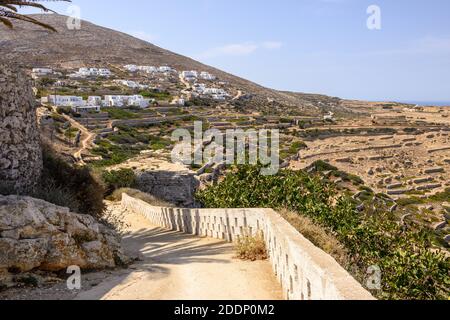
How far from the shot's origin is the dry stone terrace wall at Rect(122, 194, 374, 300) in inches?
147

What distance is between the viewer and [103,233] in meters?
7.86

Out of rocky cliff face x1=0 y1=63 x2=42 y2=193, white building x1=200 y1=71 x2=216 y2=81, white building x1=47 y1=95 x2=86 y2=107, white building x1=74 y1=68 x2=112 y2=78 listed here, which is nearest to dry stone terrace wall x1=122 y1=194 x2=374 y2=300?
rocky cliff face x1=0 y1=63 x2=42 y2=193

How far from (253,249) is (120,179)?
1921cm

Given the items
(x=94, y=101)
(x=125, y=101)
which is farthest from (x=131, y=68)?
(x=94, y=101)

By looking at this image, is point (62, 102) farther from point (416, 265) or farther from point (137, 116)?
point (416, 265)

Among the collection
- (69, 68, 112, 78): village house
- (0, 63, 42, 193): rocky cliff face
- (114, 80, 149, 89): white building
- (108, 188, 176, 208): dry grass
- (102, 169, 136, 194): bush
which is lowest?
(108, 188, 176, 208): dry grass

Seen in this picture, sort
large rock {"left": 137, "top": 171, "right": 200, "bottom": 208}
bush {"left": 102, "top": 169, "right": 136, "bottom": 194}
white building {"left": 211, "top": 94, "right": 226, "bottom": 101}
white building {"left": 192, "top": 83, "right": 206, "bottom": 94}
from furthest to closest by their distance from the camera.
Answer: white building {"left": 192, "top": 83, "right": 206, "bottom": 94}, white building {"left": 211, "top": 94, "right": 226, "bottom": 101}, bush {"left": 102, "top": 169, "right": 136, "bottom": 194}, large rock {"left": 137, "top": 171, "right": 200, "bottom": 208}

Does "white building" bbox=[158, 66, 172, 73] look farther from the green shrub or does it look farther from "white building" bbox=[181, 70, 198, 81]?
the green shrub

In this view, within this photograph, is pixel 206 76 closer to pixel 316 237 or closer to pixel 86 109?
pixel 86 109

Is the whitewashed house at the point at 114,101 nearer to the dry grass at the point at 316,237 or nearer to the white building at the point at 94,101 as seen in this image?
the white building at the point at 94,101

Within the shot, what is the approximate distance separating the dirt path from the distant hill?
84955 millimetres

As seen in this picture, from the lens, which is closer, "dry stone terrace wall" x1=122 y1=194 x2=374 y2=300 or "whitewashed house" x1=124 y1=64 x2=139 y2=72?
"dry stone terrace wall" x1=122 y1=194 x2=374 y2=300

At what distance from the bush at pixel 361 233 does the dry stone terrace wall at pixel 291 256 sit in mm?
1056

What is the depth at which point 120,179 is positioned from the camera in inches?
997
